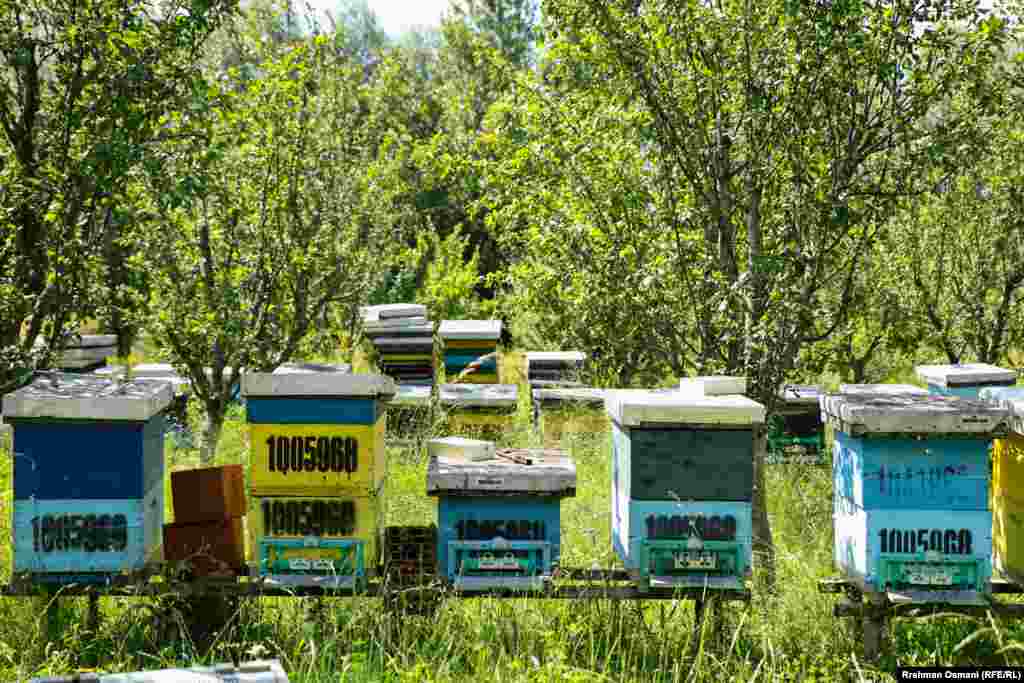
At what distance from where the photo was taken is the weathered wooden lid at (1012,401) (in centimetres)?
467

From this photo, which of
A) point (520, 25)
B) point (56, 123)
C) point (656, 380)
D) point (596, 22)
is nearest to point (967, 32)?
point (596, 22)

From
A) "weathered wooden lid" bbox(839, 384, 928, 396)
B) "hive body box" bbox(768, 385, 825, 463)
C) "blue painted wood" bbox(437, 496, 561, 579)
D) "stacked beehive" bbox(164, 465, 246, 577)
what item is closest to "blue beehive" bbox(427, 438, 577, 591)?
"blue painted wood" bbox(437, 496, 561, 579)

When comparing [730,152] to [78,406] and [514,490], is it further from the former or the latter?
[78,406]

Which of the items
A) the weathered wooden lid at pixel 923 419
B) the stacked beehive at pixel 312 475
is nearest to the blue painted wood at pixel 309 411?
the stacked beehive at pixel 312 475

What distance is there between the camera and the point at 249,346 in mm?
9016

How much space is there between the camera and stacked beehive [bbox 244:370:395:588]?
476cm

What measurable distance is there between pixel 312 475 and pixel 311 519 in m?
0.20

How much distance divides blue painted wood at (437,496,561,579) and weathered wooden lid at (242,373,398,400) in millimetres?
627

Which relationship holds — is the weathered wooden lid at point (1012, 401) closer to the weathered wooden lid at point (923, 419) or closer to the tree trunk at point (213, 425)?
the weathered wooden lid at point (923, 419)

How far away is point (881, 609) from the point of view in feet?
15.2

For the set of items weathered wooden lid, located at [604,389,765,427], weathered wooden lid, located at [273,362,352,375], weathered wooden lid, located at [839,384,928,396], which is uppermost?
weathered wooden lid, located at [273,362,352,375]

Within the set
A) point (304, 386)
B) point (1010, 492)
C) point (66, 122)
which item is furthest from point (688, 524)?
point (66, 122)

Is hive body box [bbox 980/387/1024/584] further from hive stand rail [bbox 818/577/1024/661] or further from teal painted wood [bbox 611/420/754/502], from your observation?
teal painted wood [bbox 611/420/754/502]

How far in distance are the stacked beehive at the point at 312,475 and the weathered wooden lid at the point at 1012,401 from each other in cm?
277
